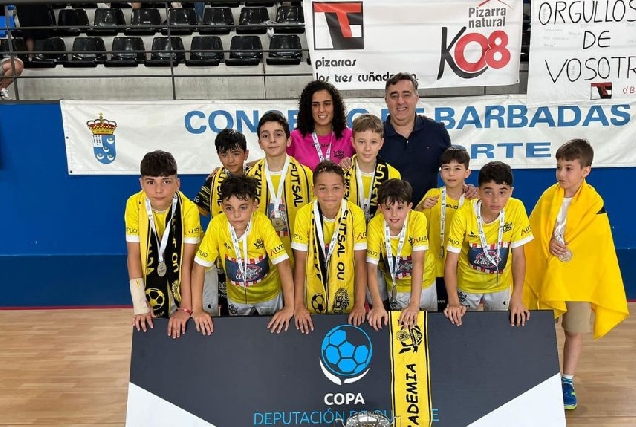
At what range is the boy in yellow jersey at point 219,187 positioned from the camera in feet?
10.8

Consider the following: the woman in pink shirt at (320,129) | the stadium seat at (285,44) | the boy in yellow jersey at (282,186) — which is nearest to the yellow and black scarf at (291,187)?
the boy in yellow jersey at (282,186)

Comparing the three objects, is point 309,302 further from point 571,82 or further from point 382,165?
point 571,82

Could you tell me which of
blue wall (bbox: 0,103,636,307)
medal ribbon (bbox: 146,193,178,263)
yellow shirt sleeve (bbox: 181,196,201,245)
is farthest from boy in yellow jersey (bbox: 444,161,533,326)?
blue wall (bbox: 0,103,636,307)

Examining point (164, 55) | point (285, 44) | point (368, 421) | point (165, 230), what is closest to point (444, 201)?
point (368, 421)

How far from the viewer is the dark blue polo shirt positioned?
343cm

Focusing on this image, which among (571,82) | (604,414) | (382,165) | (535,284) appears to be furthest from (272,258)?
(571,82)

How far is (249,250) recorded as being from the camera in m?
2.98

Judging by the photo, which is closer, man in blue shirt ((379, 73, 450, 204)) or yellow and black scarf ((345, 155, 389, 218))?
yellow and black scarf ((345, 155, 389, 218))

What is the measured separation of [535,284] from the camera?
3348mm

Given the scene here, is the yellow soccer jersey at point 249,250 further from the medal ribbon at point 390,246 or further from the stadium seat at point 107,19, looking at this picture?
the stadium seat at point 107,19

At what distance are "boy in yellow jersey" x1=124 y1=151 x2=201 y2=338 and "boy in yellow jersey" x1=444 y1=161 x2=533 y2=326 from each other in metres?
1.38

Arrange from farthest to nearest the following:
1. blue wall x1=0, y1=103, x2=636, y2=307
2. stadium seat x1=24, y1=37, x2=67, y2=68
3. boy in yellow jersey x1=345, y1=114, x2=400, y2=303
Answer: stadium seat x1=24, y1=37, x2=67, y2=68 → blue wall x1=0, y1=103, x2=636, y2=307 → boy in yellow jersey x1=345, y1=114, x2=400, y2=303

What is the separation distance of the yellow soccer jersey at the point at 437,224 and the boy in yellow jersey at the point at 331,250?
48cm

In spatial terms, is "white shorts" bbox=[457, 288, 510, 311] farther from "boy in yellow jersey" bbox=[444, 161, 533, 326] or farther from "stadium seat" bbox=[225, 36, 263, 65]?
"stadium seat" bbox=[225, 36, 263, 65]
